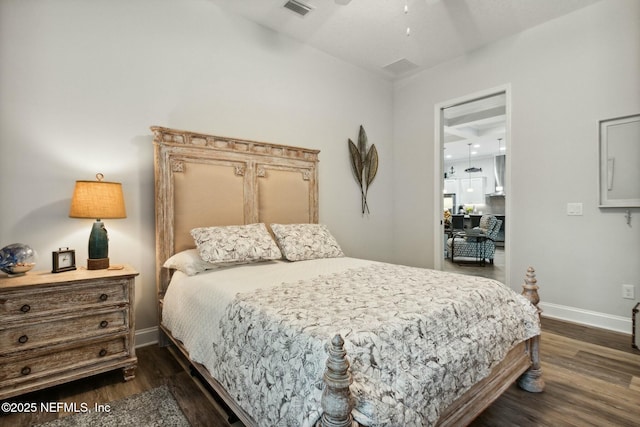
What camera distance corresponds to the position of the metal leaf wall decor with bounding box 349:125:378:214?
418cm

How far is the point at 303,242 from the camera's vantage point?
2.90 meters

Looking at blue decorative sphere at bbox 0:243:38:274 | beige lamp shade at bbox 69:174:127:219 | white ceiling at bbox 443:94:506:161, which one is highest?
white ceiling at bbox 443:94:506:161

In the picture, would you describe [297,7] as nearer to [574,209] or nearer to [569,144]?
[569,144]

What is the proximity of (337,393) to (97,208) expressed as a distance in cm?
201

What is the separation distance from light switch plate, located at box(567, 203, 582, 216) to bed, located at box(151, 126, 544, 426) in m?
1.59

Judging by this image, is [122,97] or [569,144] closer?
[122,97]

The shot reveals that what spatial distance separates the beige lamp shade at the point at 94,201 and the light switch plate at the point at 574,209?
393cm

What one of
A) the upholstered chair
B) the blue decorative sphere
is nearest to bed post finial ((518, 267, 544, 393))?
the blue decorative sphere

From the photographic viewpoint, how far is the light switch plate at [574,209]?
10.1 feet

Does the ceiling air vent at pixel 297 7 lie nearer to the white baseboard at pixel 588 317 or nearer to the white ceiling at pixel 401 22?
the white ceiling at pixel 401 22

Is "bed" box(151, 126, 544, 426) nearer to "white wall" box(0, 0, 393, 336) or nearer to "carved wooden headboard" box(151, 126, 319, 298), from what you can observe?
"carved wooden headboard" box(151, 126, 319, 298)

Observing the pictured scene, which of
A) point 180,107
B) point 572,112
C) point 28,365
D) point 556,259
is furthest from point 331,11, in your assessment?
point 28,365

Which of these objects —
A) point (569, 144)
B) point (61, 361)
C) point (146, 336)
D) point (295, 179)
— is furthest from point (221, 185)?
point (569, 144)

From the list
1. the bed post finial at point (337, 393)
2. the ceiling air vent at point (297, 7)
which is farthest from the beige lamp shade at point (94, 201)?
the ceiling air vent at point (297, 7)
